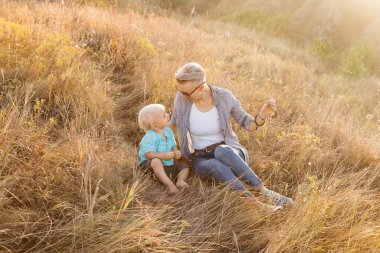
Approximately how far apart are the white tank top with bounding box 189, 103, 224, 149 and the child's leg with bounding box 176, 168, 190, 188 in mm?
291

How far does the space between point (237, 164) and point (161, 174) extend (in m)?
0.68

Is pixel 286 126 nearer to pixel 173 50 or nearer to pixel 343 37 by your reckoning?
pixel 173 50

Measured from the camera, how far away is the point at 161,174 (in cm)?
351

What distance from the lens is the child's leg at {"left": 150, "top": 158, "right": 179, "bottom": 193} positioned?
11.1 ft

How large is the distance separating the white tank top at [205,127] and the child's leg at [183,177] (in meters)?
0.29

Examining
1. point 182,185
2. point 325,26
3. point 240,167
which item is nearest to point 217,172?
point 240,167

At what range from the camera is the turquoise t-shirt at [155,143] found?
11.9ft

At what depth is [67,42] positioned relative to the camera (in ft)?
16.1

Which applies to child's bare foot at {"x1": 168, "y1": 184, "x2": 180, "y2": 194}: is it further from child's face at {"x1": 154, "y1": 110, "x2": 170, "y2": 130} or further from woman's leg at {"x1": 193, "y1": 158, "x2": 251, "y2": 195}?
child's face at {"x1": 154, "y1": 110, "x2": 170, "y2": 130}

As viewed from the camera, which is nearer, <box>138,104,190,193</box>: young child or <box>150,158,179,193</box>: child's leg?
<box>150,158,179,193</box>: child's leg

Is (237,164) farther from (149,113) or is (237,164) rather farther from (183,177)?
(149,113)

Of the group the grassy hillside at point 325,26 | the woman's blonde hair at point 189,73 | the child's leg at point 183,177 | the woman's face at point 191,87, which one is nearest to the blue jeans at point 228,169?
the child's leg at point 183,177

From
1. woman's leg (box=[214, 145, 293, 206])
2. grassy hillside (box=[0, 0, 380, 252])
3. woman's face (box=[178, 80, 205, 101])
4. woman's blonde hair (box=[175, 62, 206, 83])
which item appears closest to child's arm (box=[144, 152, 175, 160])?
grassy hillside (box=[0, 0, 380, 252])

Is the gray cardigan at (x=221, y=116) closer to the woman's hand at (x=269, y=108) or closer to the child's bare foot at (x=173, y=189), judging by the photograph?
the woman's hand at (x=269, y=108)
